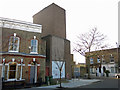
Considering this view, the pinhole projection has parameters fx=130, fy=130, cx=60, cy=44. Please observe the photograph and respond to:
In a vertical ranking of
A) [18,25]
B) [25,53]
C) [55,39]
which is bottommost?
[25,53]

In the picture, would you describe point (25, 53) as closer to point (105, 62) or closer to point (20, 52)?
point (20, 52)

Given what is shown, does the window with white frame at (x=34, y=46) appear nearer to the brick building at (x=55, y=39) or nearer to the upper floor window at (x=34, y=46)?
the upper floor window at (x=34, y=46)

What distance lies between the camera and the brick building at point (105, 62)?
3984 centimetres

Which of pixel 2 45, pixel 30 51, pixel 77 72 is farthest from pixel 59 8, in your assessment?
pixel 77 72

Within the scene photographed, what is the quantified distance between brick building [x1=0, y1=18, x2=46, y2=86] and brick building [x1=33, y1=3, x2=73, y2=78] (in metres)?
2.44

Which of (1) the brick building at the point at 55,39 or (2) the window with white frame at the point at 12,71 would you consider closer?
(2) the window with white frame at the point at 12,71

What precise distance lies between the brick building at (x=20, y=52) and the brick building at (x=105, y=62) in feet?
81.8

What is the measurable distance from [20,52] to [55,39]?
7.50 meters

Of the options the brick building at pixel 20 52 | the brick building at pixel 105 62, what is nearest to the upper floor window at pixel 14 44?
the brick building at pixel 20 52

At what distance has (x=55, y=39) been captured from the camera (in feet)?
76.5

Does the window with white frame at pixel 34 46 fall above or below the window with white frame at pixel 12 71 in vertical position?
above

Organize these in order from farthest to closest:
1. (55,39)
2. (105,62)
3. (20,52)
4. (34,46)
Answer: (105,62) → (55,39) → (34,46) → (20,52)

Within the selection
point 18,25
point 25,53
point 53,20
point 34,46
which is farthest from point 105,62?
point 18,25

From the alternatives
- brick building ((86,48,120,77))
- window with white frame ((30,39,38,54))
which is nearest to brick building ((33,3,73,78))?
window with white frame ((30,39,38,54))
